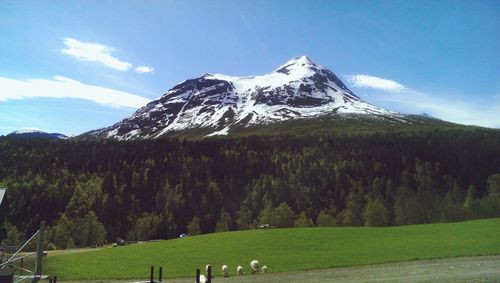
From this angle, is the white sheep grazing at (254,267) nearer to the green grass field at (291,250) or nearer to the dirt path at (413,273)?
the green grass field at (291,250)

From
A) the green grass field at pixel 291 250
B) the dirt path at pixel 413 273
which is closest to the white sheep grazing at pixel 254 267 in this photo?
the green grass field at pixel 291 250

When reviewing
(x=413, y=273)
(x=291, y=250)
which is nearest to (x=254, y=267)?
(x=291, y=250)

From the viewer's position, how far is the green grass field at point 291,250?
2324 inches

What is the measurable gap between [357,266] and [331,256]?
8.05 m

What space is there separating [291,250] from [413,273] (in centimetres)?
2896

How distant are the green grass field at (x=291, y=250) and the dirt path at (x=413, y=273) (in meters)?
4.21

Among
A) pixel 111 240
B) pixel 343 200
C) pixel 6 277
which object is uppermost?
pixel 6 277

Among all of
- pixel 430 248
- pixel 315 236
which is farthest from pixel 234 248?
pixel 430 248

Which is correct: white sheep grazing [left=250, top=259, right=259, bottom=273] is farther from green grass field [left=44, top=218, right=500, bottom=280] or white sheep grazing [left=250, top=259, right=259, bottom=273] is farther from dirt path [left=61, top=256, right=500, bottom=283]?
dirt path [left=61, top=256, right=500, bottom=283]

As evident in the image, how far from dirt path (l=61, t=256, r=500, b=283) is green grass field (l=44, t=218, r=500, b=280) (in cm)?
A: 421

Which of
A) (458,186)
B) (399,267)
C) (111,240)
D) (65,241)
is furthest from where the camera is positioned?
(111,240)

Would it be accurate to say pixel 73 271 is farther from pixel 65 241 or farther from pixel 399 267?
pixel 65 241

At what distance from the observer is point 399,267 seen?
162 feet

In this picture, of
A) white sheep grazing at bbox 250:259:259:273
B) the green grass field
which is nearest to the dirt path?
white sheep grazing at bbox 250:259:259:273
